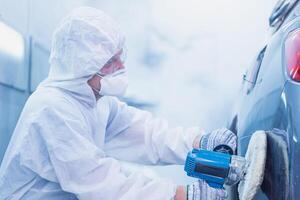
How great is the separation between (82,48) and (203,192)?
1.81 ft

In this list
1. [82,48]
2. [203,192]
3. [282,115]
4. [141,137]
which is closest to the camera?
[282,115]

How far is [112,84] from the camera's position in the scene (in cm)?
118

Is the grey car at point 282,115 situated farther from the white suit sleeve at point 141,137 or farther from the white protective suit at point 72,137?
the white suit sleeve at point 141,137

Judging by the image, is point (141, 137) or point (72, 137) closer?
point (72, 137)

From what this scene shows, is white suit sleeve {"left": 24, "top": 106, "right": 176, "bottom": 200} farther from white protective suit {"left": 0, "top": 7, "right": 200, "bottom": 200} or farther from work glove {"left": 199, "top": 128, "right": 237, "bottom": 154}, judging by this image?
work glove {"left": 199, "top": 128, "right": 237, "bottom": 154}

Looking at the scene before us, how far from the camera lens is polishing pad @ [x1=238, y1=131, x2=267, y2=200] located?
0.72 metres

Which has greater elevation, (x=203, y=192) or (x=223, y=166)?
(x=223, y=166)

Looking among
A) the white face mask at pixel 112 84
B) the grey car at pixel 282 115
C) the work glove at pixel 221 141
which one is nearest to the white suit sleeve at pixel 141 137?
the work glove at pixel 221 141

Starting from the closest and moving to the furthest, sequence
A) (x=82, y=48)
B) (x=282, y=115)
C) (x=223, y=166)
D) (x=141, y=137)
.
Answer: (x=282, y=115), (x=223, y=166), (x=82, y=48), (x=141, y=137)

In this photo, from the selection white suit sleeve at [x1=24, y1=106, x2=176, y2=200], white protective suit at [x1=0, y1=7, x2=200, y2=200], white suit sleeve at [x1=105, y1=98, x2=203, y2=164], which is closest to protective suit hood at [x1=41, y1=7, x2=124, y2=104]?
white protective suit at [x1=0, y1=7, x2=200, y2=200]

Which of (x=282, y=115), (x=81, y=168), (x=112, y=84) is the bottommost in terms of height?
(x=81, y=168)

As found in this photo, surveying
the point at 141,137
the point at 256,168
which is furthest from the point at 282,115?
the point at 141,137

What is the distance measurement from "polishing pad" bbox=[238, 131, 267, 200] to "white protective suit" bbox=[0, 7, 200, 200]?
27 centimetres

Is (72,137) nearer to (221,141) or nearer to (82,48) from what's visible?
(82,48)
